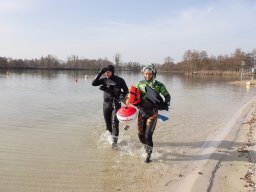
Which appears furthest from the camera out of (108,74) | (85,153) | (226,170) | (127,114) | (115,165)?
(108,74)

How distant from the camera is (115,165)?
598cm

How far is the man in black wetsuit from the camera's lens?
23.1 feet

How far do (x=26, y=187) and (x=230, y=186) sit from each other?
329 centimetres

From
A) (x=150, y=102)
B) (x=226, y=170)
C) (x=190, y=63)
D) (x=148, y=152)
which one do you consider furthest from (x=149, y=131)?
(x=190, y=63)

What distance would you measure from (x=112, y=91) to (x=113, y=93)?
0.17 ft

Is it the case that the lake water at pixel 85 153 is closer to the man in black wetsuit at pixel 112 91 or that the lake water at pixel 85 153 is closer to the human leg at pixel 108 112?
the human leg at pixel 108 112

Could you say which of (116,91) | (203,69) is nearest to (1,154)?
(116,91)

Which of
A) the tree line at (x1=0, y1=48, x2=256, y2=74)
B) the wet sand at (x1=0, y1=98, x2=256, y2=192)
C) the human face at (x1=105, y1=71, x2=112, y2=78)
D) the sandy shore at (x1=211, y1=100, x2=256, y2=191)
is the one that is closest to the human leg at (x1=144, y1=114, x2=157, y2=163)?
the wet sand at (x1=0, y1=98, x2=256, y2=192)

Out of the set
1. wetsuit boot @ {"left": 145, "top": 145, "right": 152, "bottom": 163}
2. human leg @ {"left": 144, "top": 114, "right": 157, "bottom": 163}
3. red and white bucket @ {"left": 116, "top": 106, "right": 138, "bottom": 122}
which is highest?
red and white bucket @ {"left": 116, "top": 106, "right": 138, "bottom": 122}

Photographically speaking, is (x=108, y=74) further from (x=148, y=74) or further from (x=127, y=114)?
(x=148, y=74)

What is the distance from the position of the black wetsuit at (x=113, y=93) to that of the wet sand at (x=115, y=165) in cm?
65

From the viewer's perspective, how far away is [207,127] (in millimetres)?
9969

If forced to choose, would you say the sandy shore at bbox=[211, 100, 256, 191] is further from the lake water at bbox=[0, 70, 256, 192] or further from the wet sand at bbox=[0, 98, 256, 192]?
the lake water at bbox=[0, 70, 256, 192]

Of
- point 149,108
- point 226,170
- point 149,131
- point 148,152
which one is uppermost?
point 149,108
